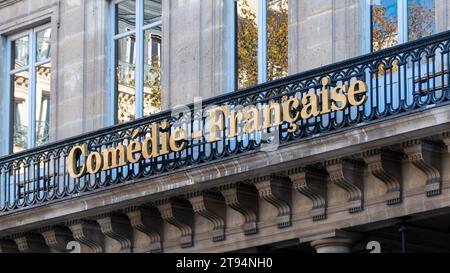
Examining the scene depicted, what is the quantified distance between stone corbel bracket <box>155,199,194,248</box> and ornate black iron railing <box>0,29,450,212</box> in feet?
1.73

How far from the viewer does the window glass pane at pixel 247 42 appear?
87.9ft

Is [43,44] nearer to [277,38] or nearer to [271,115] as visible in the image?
[277,38]

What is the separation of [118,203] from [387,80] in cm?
438

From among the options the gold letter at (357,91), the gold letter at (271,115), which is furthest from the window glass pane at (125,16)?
the gold letter at (357,91)

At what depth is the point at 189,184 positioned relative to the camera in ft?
82.3

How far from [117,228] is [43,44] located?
4.79 meters

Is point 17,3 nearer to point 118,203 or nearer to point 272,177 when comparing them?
point 118,203

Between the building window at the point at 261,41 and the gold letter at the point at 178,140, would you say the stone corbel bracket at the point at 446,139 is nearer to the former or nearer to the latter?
the building window at the point at 261,41

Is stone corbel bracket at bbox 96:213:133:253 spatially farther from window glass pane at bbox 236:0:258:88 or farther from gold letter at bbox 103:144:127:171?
window glass pane at bbox 236:0:258:88

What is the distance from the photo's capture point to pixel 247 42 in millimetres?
26969

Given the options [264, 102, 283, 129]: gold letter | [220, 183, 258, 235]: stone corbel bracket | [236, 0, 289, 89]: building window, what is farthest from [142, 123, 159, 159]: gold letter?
[264, 102, 283, 129]: gold letter

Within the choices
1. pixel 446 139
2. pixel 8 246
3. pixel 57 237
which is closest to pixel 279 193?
pixel 446 139

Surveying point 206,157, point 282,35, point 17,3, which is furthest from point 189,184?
point 17,3

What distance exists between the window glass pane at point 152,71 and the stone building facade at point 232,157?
0.23 ft
